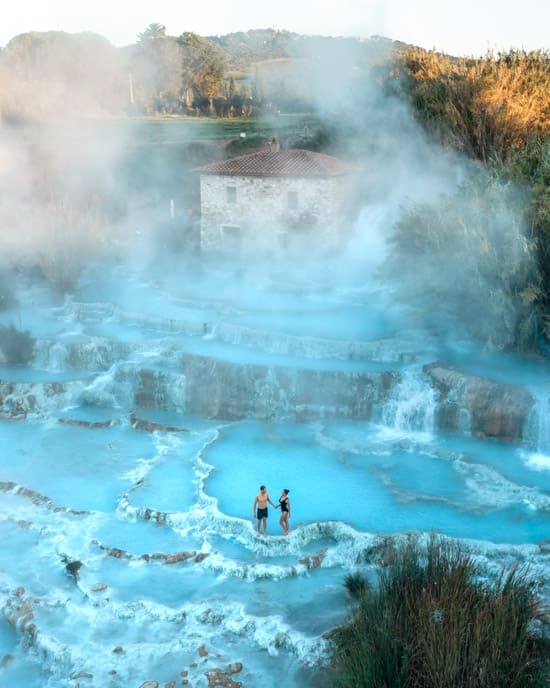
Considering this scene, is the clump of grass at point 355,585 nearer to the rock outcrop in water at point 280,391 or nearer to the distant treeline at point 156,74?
the rock outcrop in water at point 280,391

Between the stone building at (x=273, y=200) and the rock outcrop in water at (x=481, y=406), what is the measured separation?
9.58 meters

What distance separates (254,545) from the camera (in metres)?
9.16

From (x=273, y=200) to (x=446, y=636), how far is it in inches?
674

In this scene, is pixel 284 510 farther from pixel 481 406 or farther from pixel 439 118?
pixel 439 118

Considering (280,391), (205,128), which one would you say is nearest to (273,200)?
(280,391)

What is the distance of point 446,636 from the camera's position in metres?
5.40

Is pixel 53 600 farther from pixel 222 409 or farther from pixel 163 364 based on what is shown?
pixel 163 364

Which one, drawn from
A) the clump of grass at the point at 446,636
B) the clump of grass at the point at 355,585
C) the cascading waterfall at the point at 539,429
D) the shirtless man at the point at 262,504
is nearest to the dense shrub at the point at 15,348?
the shirtless man at the point at 262,504

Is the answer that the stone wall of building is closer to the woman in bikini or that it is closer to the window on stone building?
the window on stone building

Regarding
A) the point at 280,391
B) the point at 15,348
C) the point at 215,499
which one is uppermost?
the point at 15,348

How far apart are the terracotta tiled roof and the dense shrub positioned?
28.8 ft

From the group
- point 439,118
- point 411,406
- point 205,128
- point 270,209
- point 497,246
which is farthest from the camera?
point 205,128

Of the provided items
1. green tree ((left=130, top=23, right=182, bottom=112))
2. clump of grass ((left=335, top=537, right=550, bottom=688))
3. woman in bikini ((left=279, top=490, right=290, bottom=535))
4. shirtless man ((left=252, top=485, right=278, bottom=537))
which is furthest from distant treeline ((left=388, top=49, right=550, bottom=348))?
green tree ((left=130, top=23, right=182, bottom=112))

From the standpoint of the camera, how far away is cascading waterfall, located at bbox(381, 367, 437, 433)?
1250 centimetres
